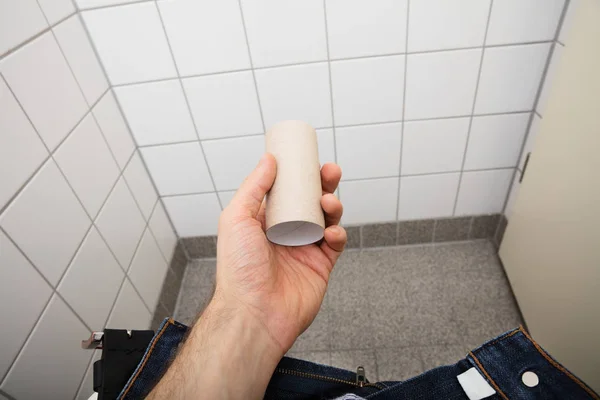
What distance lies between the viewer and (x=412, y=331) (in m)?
1.27

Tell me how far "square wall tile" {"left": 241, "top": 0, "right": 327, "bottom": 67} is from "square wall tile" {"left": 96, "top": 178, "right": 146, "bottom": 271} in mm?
604

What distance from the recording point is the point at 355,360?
121 cm

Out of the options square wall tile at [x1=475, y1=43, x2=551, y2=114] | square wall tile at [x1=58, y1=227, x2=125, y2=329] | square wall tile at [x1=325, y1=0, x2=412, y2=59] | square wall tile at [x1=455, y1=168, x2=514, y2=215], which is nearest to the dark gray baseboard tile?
square wall tile at [x1=58, y1=227, x2=125, y2=329]

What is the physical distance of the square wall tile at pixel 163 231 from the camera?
53.0 inches

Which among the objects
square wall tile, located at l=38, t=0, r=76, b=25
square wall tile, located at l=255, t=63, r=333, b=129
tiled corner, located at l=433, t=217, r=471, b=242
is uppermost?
square wall tile, located at l=38, t=0, r=76, b=25

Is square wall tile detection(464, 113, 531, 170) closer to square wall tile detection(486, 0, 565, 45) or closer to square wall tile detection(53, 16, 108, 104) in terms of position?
square wall tile detection(486, 0, 565, 45)

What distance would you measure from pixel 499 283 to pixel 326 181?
3.24ft

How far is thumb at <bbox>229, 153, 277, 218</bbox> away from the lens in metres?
0.67

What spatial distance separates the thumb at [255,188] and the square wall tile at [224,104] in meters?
0.53

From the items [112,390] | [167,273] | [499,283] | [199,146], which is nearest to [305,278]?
[112,390]

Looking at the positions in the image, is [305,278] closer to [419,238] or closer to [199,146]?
[199,146]

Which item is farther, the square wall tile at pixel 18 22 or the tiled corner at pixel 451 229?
the tiled corner at pixel 451 229

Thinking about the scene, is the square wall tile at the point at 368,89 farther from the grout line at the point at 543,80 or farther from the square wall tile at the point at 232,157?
the grout line at the point at 543,80

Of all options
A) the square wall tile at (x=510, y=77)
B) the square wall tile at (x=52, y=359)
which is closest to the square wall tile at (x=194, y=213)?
the square wall tile at (x=52, y=359)
